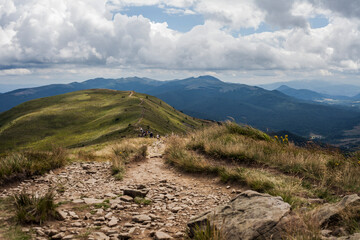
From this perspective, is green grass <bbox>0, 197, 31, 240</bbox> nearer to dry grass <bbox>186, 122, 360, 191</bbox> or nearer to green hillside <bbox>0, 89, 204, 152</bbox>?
dry grass <bbox>186, 122, 360, 191</bbox>

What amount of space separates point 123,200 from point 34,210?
2.37 metres

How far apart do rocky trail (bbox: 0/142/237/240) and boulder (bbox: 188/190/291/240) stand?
0.96 meters

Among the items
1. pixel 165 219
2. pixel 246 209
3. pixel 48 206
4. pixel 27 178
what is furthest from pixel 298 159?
pixel 27 178

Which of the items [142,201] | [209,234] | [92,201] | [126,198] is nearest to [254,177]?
[142,201]

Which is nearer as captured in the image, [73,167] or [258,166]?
[258,166]

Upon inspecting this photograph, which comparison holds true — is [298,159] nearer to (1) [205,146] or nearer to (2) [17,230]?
(1) [205,146]

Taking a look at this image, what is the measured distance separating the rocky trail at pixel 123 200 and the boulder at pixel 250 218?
3.14 ft

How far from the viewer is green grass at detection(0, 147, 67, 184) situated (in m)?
8.43

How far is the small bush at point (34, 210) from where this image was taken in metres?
5.46

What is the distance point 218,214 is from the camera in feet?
17.0

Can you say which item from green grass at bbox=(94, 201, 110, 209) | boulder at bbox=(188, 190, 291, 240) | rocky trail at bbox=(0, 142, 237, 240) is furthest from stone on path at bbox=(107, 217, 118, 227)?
boulder at bbox=(188, 190, 291, 240)

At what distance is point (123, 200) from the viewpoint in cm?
719

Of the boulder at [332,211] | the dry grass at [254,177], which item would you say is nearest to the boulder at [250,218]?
the boulder at [332,211]

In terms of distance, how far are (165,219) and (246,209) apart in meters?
2.16
